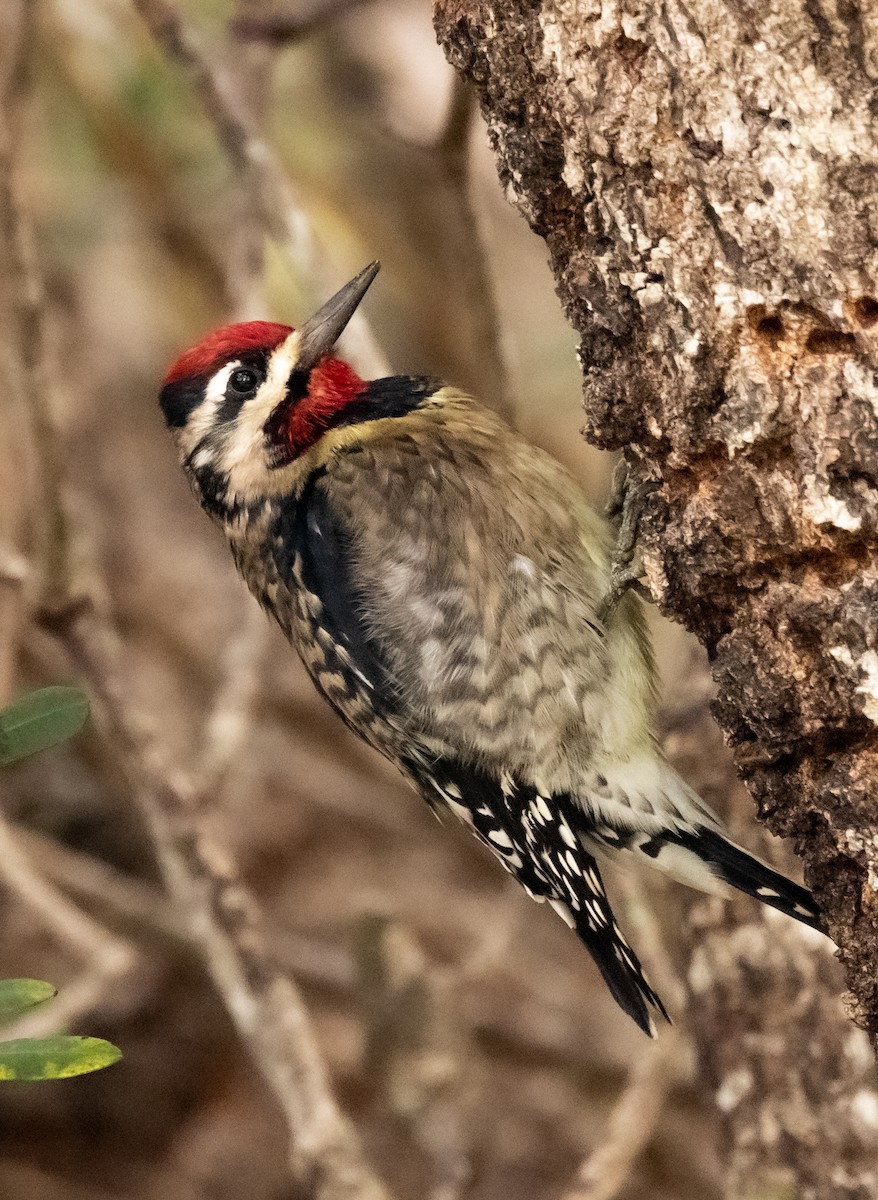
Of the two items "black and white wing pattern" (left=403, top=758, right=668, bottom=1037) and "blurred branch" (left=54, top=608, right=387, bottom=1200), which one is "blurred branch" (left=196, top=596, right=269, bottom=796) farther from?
"black and white wing pattern" (left=403, top=758, right=668, bottom=1037)

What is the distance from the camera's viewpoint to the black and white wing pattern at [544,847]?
235 cm

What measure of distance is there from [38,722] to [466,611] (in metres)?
0.81

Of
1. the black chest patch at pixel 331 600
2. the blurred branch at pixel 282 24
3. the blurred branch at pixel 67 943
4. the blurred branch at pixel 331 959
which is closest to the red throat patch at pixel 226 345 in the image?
the black chest patch at pixel 331 600

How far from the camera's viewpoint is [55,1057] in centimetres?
150

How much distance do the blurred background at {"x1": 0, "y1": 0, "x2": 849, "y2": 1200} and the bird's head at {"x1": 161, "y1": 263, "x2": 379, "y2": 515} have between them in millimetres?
1434

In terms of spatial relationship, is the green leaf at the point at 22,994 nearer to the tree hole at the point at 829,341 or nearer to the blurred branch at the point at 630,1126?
the tree hole at the point at 829,341

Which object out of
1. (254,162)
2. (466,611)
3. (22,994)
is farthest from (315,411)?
(22,994)

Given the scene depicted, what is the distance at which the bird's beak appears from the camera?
7.94 feet

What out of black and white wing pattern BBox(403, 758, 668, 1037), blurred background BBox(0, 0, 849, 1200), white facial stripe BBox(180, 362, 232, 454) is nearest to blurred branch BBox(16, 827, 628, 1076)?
blurred background BBox(0, 0, 849, 1200)

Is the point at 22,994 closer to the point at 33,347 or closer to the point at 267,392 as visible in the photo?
the point at 267,392

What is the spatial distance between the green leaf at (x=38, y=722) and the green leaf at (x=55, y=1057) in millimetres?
330

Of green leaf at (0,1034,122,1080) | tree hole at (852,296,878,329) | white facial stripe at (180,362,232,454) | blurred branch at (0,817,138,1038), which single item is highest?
white facial stripe at (180,362,232,454)

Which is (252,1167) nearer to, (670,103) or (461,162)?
(461,162)

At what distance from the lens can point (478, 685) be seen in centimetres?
235
